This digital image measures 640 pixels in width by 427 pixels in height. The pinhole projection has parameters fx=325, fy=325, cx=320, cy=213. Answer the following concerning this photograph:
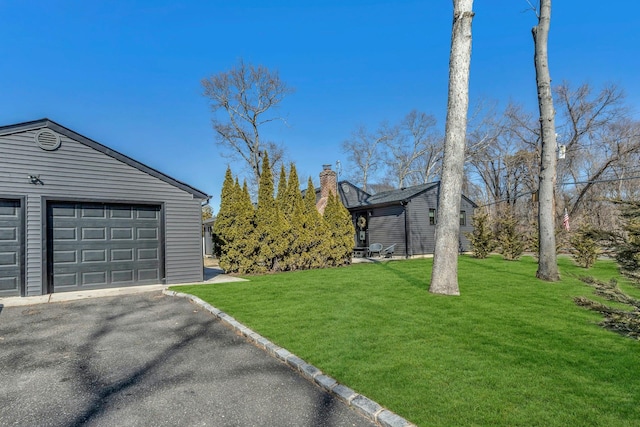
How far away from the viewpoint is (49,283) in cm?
738

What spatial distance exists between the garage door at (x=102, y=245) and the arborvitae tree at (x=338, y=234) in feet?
19.3

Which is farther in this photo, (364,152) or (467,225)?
(364,152)

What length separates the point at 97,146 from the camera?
793cm

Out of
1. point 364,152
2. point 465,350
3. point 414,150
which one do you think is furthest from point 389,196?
point 465,350

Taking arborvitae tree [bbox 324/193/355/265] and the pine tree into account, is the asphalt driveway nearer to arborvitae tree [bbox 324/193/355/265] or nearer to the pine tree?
the pine tree

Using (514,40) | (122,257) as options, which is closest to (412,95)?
(514,40)

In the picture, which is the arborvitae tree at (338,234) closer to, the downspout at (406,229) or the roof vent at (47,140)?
the downspout at (406,229)

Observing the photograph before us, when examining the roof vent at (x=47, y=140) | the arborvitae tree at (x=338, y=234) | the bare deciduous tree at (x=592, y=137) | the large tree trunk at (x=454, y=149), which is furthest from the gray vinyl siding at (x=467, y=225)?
the roof vent at (x=47, y=140)

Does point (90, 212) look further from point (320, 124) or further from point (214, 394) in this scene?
point (320, 124)

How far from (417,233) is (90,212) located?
47.6ft

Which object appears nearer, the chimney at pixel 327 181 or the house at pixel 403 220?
the house at pixel 403 220

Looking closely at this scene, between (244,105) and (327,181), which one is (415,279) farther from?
(244,105)

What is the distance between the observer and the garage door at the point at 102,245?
7.53 m

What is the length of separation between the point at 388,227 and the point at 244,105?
14.0 meters
